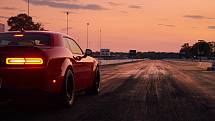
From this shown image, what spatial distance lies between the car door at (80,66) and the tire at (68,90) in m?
0.45

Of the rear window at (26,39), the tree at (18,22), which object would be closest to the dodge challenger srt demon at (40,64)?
the rear window at (26,39)

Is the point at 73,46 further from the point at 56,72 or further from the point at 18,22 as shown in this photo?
the point at 18,22

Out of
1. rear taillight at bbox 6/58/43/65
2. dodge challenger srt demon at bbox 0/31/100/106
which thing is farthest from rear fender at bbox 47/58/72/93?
rear taillight at bbox 6/58/43/65

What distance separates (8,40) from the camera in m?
9.63

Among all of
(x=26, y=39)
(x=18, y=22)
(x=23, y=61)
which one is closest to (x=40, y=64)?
(x=23, y=61)

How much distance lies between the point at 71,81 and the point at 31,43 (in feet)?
4.03

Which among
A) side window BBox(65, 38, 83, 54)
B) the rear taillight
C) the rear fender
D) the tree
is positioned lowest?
the rear fender

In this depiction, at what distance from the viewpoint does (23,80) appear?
8.34 m

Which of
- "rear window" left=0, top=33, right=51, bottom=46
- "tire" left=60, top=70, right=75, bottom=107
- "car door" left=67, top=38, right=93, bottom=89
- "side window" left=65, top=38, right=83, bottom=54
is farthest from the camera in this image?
"side window" left=65, top=38, right=83, bottom=54

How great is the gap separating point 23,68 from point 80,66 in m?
2.74

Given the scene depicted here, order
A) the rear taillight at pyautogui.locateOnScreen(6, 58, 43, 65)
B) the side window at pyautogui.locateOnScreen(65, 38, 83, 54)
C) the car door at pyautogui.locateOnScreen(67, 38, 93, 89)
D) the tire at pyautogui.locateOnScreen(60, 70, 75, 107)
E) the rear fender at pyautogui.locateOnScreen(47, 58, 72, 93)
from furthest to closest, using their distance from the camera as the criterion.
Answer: the side window at pyautogui.locateOnScreen(65, 38, 83, 54) < the car door at pyautogui.locateOnScreen(67, 38, 93, 89) < the tire at pyautogui.locateOnScreen(60, 70, 75, 107) < the rear fender at pyautogui.locateOnScreen(47, 58, 72, 93) < the rear taillight at pyautogui.locateOnScreen(6, 58, 43, 65)

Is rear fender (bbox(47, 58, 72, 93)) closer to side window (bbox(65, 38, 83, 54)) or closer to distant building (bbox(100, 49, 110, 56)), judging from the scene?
side window (bbox(65, 38, 83, 54))

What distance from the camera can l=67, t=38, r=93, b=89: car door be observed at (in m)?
10.6

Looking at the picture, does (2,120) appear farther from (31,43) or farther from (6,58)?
(31,43)
